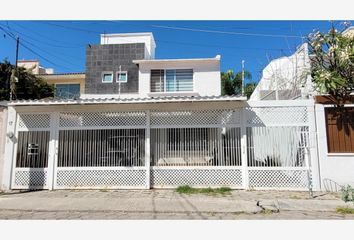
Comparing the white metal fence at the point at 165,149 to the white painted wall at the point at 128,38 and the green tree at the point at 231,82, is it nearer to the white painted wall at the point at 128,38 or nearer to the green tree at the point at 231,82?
the white painted wall at the point at 128,38

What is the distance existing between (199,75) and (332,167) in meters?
10.1

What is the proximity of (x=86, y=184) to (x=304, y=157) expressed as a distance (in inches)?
305

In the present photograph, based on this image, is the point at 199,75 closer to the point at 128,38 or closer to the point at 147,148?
the point at 128,38

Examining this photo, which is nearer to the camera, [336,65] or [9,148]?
[336,65]

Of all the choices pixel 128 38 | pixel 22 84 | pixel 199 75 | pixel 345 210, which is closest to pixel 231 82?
pixel 128 38

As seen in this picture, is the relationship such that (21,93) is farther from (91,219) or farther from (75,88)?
(91,219)

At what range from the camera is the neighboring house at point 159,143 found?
952 centimetres

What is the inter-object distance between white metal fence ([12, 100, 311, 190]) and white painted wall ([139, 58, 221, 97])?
7.46 metres

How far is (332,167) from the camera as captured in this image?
9219 millimetres

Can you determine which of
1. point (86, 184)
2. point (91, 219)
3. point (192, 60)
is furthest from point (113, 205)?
point (192, 60)

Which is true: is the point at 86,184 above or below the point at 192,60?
below

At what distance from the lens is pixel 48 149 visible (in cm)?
1008

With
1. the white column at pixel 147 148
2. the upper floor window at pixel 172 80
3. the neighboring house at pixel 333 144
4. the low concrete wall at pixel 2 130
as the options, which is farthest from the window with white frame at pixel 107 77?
the neighboring house at pixel 333 144

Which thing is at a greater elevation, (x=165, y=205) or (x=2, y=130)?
(x=2, y=130)
